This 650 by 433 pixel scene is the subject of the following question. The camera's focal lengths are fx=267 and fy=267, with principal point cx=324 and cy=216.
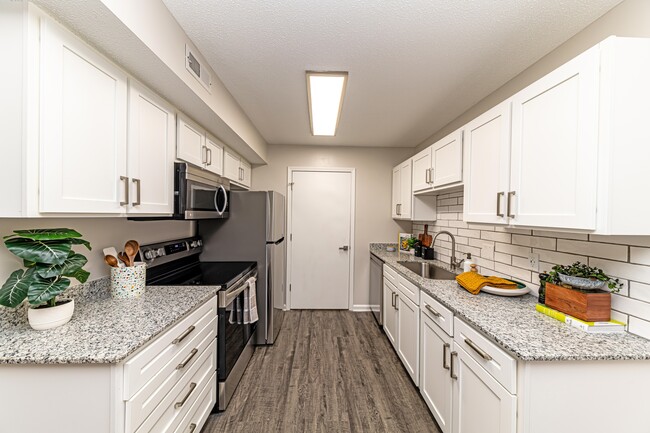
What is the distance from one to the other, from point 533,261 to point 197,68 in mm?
2487

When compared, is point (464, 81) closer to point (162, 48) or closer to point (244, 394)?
point (162, 48)

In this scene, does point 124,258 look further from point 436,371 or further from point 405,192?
point 405,192

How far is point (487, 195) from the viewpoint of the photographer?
1722 millimetres

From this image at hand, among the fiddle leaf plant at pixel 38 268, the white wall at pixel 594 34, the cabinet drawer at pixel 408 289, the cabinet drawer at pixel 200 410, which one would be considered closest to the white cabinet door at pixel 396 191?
the cabinet drawer at pixel 408 289

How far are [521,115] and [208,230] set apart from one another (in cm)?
265

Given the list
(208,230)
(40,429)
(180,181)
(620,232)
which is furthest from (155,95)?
(620,232)

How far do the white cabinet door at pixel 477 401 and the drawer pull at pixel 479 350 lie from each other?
2.9 inches

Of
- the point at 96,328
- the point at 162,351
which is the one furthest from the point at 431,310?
the point at 96,328

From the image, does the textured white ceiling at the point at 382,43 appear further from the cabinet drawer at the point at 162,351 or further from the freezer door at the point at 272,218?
the cabinet drawer at the point at 162,351

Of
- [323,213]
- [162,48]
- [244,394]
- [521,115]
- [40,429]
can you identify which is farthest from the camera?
[323,213]

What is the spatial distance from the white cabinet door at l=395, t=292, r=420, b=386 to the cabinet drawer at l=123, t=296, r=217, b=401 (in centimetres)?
151

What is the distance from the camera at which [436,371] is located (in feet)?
5.70

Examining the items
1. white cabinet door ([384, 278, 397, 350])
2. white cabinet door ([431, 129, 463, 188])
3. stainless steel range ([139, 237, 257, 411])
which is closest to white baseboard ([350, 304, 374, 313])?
white cabinet door ([384, 278, 397, 350])

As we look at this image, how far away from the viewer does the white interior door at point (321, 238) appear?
3.87m
